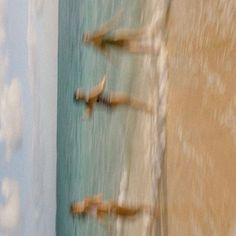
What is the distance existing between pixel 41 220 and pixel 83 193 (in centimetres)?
5

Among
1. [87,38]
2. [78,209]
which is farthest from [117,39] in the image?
[78,209]

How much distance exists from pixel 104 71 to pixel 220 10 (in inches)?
4.0

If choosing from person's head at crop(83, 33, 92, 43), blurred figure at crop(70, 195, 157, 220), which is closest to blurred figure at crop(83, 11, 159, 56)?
person's head at crop(83, 33, 92, 43)

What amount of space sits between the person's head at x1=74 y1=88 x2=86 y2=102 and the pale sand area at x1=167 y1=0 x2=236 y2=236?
8cm

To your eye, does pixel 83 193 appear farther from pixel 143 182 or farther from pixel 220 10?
pixel 220 10

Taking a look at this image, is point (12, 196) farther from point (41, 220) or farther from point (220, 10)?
point (220, 10)

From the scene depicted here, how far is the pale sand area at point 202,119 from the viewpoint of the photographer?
261mm

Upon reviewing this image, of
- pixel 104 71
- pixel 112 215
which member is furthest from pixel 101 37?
pixel 112 215

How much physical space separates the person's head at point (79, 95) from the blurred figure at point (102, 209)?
8 centimetres

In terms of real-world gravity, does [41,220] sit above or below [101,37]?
below

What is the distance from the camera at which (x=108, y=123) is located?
12.9 inches

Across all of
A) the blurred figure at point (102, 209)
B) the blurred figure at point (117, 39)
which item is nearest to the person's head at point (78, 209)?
the blurred figure at point (102, 209)

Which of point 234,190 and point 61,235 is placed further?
point 61,235

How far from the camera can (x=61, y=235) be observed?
385 mm
